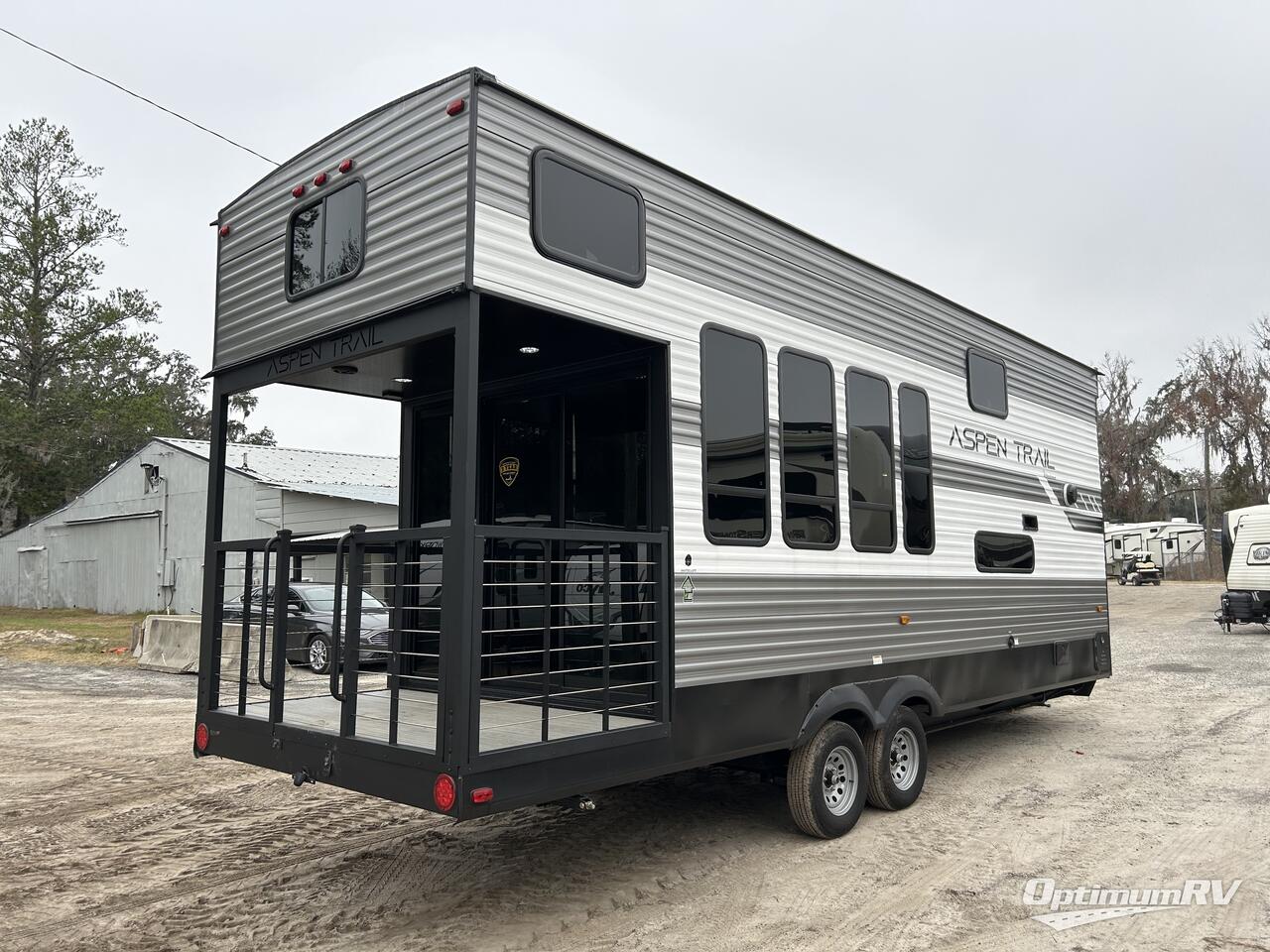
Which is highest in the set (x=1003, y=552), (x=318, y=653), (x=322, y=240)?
(x=322, y=240)

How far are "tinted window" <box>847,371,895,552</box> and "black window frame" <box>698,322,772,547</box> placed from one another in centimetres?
86

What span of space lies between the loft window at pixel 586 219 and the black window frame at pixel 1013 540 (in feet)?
12.4

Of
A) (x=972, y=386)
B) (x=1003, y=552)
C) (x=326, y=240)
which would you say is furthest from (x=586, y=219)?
(x=1003, y=552)

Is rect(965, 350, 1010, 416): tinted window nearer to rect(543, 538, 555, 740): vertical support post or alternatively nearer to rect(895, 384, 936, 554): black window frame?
rect(895, 384, 936, 554): black window frame

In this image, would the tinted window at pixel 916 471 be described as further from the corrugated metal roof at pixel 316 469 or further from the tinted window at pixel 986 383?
the corrugated metal roof at pixel 316 469

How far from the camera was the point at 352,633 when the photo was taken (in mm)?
4031

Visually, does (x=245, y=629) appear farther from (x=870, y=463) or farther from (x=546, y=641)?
(x=870, y=463)

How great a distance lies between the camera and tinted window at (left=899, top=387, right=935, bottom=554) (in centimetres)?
637

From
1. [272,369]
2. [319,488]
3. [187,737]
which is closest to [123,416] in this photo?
[319,488]

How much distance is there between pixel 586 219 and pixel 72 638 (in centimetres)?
1791

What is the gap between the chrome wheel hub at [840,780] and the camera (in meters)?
5.52

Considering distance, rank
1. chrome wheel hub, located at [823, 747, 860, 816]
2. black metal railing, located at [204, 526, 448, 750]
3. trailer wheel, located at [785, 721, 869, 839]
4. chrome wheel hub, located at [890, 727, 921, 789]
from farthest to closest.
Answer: chrome wheel hub, located at [890, 727, 921, 789] → chrome wheel hub, located at [823, 747, 860, 816] → trailer wheel, located at [785, 721, 869, 839] → black metal railing, located at [204, 526, 448, 750]

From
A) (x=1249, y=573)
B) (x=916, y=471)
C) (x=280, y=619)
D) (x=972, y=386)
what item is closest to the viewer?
(x=280, y=619)

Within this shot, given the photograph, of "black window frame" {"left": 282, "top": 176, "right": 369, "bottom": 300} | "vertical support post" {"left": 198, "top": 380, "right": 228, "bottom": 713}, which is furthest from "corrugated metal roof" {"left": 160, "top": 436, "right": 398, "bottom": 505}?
"black window frame" {"left": 282, "top": 176, "right": 369, "bottom": 300}
